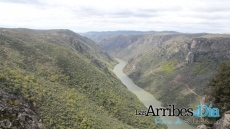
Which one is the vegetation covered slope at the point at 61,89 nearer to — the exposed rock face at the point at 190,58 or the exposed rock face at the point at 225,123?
the exposed rock face at the point at 225,123

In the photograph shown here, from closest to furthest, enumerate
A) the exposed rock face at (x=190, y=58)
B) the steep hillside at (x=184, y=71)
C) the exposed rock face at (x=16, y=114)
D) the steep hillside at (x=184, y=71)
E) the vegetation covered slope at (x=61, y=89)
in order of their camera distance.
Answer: the exposed rock face at (x=16, y=114)
the vegetation covered slope at (x=61, y=89)
the steep hillside at (x=184, y=71)
the steep hillside at (x=184, y=71)
the exposed rock face at (x=190, y=58)

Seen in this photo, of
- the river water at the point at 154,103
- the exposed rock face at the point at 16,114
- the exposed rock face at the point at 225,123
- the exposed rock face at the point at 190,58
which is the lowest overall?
the river water at the point at 154,103

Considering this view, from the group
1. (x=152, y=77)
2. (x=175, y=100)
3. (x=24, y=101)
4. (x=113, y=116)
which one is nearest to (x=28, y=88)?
(x=24, y=101)

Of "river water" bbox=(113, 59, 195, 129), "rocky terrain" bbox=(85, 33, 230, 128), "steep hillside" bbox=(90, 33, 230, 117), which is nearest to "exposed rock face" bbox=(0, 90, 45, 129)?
"river water" bbox=(113, 59, 195, 129)


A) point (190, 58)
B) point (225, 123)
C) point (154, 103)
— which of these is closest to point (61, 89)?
point (225, 123)

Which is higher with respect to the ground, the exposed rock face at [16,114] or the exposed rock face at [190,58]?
the exposed rock face at [190,58]

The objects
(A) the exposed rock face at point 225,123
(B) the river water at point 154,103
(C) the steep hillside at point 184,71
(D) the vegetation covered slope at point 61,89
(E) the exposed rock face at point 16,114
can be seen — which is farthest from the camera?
(C) the steep hillside at point 184,71

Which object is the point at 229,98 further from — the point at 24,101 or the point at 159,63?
the point at 159,63

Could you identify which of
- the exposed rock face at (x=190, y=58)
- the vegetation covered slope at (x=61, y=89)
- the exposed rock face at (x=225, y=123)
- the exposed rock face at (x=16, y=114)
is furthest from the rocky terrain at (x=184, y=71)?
the exposed rock face at (x=225, y=123)
